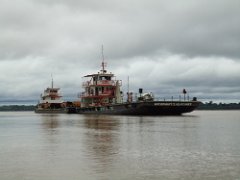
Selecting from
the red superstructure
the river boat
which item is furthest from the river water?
the red superstructure

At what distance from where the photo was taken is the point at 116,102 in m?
85.8

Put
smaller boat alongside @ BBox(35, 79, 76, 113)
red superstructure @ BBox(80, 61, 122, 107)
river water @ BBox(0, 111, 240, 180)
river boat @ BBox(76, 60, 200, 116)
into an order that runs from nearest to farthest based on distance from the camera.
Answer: river water @ BBox(0, 111, 240, 180)
river boat @ BBox(76, 60, 200, 116)
red superstructure @ BBox(80, 61, 122, 107)
smaller boat alongside @ BBox(35, 79, 76, 113)

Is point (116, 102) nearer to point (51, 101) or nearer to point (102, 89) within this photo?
point (102, 89)

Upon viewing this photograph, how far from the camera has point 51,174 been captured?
14.9 meters

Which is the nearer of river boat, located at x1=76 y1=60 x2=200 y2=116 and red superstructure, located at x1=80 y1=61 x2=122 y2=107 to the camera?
river boat, located at x1=76 y1=60 x2=200 y2=116

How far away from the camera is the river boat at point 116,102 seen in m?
70.5

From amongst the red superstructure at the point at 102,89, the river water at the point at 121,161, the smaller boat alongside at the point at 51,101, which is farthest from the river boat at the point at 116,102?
the river water at the point at 121,161

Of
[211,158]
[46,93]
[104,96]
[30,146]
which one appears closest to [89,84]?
[104,96]

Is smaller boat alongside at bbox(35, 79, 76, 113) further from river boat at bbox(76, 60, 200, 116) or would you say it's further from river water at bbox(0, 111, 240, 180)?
river water at bbox(0, 111, 240, 180)

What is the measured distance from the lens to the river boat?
70500mm

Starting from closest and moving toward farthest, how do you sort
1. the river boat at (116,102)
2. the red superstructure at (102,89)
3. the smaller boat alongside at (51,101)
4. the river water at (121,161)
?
the river water at (121,161) < the river boat at (116,102) < the red superstructure at (102,89) < the smaller boat alongside at (51,101)

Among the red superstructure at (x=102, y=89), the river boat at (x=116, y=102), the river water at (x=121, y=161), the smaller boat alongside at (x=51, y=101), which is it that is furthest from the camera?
the smaller boat alongside at (x=51, y=101)

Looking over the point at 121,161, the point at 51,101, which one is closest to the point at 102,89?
the point at 51,101

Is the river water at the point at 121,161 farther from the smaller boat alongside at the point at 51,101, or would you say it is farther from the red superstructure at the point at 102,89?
the smaller boat alongside at the point at 51,101
